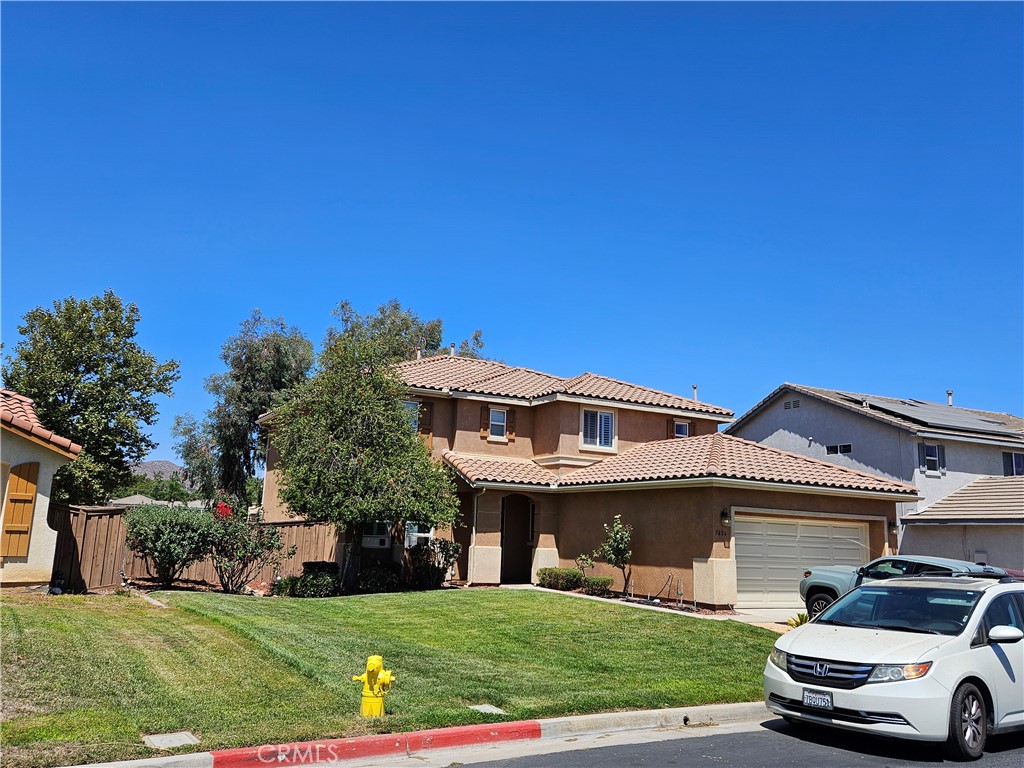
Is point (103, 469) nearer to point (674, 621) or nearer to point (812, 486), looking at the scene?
point (674, 621)

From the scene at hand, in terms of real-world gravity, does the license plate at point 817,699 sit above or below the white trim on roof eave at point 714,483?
below

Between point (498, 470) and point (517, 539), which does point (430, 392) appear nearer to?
point (498, 470)

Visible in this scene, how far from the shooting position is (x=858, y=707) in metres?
7.65

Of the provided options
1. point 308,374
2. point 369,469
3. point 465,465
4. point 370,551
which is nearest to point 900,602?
point 369,469

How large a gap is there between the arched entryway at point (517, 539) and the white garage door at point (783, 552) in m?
7.63

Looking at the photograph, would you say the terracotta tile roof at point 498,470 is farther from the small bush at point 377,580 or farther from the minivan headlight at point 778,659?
the minivan headlight at point 778,659

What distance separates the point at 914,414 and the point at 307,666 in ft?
86.2

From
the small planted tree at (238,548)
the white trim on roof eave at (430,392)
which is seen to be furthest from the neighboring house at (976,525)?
the small planted tree at (238,548)

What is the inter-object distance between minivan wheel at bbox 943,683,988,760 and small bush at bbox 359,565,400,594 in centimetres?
1524

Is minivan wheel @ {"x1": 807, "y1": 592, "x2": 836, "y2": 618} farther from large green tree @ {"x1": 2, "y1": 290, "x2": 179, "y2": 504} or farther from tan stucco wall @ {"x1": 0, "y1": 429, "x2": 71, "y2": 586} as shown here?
large green tree @ {"x1": 2, "y1": 290, "x2": 179, "y2": 504}

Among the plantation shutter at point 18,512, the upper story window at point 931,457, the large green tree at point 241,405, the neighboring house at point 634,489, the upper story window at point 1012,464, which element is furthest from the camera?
the large green tree at point 241,405

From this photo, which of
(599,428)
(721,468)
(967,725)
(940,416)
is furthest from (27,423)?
(940,416)

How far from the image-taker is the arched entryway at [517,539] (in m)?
26.0

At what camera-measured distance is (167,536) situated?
18234 mm
